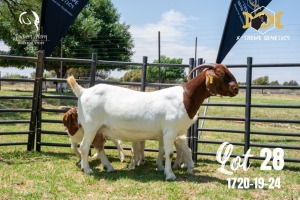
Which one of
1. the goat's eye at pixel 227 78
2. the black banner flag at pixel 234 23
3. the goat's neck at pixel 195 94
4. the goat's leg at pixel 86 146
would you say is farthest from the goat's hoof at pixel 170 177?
the black banner flag at pixel 234 23

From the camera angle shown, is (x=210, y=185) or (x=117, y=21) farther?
(x=117, y=21)

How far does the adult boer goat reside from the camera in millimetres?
5871

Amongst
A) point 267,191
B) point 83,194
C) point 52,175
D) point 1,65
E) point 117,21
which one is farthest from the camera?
point 117,21

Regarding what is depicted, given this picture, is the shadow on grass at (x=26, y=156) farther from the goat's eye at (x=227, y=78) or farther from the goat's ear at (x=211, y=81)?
the goat's eye at (x=227, y=78)

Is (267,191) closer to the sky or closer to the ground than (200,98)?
closer to the ground

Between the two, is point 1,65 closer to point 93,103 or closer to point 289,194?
point 93,103

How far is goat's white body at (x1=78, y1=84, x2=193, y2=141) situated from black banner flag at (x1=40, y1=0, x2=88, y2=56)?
2320 millimetres

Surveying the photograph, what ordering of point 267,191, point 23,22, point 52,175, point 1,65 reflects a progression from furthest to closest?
point 1,65
point 23,22
point 52,175
point 267,191

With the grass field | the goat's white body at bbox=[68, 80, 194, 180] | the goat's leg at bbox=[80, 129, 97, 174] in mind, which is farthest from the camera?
the goat's leg at bbox=[80, 129, 97, 174]

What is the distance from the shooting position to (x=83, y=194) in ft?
16.3

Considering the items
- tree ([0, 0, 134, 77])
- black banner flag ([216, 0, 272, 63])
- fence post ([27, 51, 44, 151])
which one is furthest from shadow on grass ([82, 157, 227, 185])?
tree ([0, 0, 134, 77])

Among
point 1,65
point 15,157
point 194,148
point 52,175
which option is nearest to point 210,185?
point 194,148

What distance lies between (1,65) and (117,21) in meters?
11.5

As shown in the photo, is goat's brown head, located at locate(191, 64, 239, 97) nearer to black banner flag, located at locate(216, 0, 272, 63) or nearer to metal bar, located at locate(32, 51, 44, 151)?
black banner flag, located at locate(216, 0, 272, 63)
